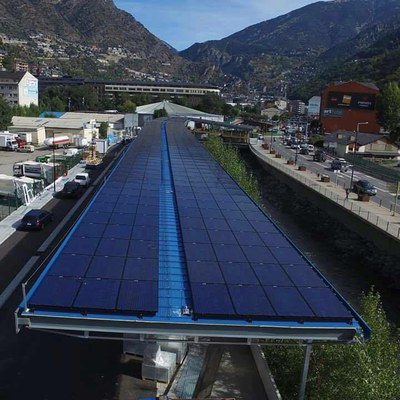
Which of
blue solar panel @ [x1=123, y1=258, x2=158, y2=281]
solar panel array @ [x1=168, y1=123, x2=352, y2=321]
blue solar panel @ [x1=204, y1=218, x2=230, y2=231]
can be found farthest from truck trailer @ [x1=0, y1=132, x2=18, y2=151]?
blue solar panel @ [x1=123, y1=258, x2=158, y2=281]

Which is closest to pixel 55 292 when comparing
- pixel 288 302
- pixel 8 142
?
pixel 288 302

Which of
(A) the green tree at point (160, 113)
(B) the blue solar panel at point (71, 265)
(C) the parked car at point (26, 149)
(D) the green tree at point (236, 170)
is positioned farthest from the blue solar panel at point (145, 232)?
(A) the green tree at point (160, 113)

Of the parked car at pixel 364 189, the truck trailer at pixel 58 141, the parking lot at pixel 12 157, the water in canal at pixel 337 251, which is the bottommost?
the water in canal at pixel 337 251

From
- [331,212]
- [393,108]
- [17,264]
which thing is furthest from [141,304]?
[393,108]

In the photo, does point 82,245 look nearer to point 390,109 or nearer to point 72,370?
point 72,370

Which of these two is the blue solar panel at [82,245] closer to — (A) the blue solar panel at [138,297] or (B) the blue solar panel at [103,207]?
(A) the blue solar panel at [138,297]

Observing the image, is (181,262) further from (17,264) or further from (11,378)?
(17,264)
